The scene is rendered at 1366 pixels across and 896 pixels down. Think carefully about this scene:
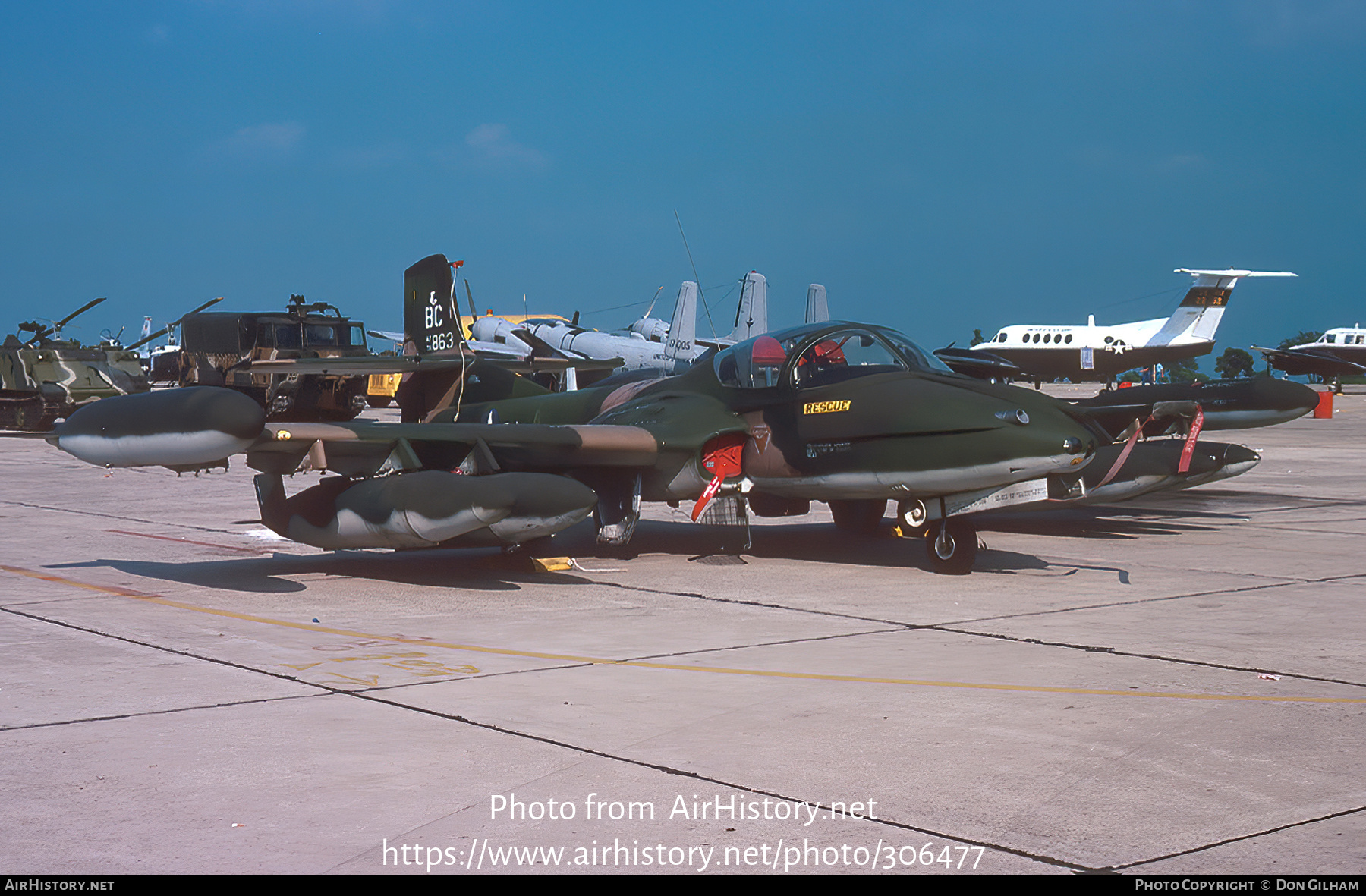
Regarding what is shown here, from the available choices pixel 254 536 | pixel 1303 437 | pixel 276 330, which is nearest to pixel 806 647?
pixel 254 536

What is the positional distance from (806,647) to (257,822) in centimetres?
413

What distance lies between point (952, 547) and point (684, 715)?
5.76m

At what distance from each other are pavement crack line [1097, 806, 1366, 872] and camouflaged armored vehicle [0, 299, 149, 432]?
34436mm

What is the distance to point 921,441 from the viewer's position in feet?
35.1

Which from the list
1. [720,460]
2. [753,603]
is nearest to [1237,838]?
[753,603]

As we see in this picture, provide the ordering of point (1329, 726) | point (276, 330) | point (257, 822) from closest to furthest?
point (257, 822) < point (1329, 726) < point (276, 330)

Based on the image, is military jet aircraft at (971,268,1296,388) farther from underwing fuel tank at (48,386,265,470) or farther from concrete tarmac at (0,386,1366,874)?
underwing fuel tank at (48,386,265,470)

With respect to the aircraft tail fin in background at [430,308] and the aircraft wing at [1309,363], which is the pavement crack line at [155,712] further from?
the aircraft wing at [1309,363]

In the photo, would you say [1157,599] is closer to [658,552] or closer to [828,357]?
[828,357]

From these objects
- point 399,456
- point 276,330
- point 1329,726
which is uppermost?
point 276,330

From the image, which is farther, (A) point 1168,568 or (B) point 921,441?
(A) point 1168,568

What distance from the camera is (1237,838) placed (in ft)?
13.9

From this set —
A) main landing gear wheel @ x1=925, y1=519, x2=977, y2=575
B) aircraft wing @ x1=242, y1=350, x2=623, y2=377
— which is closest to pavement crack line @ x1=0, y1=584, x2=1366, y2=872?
aircraft wing @ x1=242, y1=350, x2=623, y2=377

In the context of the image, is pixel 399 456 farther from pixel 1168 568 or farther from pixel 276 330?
pixel 276 330
